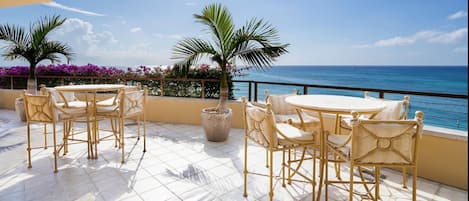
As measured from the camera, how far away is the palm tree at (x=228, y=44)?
13.0ft

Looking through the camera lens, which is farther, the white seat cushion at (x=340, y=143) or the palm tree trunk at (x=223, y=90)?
the palm tree trunk at (x=223, y=90)

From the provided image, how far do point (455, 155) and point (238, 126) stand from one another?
10.7 feet

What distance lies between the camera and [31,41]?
17.3 feet

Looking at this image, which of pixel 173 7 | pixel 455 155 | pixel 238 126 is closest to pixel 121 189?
pixel 238 126

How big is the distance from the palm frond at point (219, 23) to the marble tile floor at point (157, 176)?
5.23ft

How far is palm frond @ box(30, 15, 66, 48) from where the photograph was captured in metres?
5.18

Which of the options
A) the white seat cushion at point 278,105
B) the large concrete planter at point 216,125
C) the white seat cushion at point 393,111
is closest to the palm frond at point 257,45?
the white seat cushion at point 278,105

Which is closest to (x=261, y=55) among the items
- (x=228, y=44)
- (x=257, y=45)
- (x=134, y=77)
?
(x=257, y=45)

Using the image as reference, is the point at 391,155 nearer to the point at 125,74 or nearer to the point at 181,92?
the point at 181,92

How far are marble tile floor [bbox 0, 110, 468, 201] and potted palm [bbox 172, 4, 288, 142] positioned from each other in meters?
0.88

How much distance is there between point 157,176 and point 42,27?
4468 mm

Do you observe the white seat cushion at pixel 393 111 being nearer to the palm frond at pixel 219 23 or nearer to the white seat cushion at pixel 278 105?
the white seat cushion at pixel 278 105

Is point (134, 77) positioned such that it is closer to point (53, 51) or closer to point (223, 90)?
point (53, 51)

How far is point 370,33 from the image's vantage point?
2008 cm
